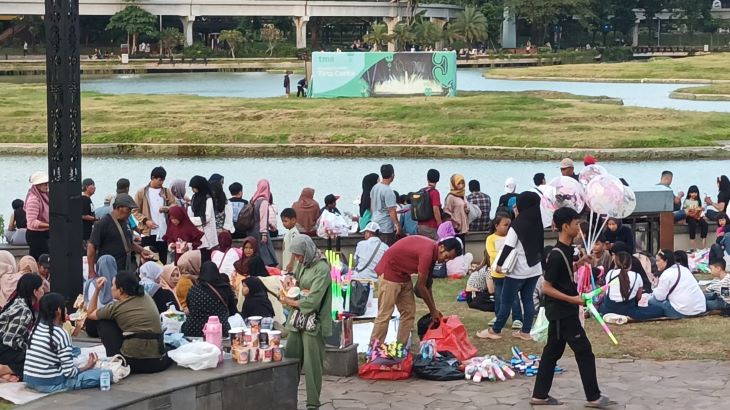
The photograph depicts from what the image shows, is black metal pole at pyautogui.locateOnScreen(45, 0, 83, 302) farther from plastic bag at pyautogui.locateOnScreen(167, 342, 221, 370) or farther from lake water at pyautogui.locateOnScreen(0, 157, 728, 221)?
lake water at pyautogui.locateOnScreen(0, 157, 728, 221)

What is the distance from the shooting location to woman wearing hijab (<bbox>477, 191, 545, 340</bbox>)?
1105cm

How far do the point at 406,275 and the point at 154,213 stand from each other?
491 centimetres

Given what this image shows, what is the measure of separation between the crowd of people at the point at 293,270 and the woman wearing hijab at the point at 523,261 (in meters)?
0.01

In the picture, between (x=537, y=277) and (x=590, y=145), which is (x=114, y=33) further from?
(x=537, y=277)

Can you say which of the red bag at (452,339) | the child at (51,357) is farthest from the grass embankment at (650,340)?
the child at (51,357)

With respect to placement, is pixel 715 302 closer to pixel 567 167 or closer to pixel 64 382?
pixel 567 167

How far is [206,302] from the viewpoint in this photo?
10.1 m

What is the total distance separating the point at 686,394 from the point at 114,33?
85696 mm

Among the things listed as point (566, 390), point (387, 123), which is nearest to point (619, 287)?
point (566, 390)

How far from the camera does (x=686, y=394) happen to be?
9.72 m

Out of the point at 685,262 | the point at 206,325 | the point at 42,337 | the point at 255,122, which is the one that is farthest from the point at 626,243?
the point at 255,122

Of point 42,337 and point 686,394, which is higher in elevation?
point 42,337

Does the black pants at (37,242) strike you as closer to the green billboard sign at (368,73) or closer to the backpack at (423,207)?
the backpack at (423,207)

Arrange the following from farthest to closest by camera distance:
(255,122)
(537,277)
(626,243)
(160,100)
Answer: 1. (160,100)
2. (255,122)
3. (626,243)
4. (537,277)
